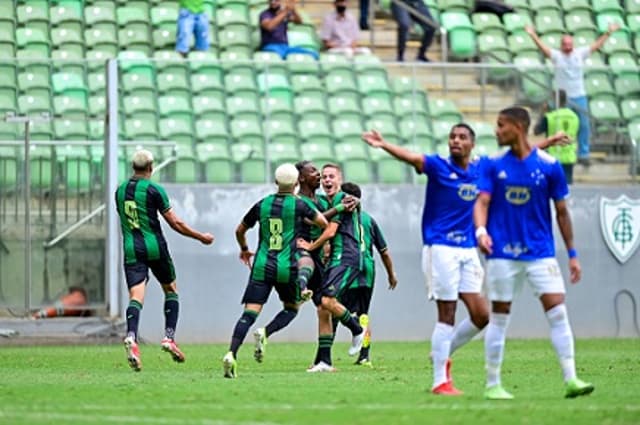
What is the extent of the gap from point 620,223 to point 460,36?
185 inches

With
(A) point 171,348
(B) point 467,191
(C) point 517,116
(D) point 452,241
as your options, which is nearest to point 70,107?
(A) point 171,348

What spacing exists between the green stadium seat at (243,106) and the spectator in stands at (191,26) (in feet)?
7.32

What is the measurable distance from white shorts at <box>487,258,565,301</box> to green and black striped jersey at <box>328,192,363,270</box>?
532 cm

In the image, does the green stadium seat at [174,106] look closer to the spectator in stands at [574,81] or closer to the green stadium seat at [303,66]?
the green stadium seat at [303,66]

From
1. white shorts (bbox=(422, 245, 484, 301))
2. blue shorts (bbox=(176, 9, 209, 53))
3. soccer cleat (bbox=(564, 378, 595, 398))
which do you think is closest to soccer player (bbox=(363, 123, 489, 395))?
white shorts (bbox=(422, 245, 484, 301))

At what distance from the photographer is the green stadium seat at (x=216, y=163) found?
2572 cm

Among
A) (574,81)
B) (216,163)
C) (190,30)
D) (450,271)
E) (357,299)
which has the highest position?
(190,30)

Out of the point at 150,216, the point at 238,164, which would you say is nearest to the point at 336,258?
the point at 150,216

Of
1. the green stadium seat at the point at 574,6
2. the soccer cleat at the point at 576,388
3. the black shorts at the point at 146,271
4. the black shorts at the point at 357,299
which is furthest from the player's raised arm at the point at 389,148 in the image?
the green stadium seat at the point at 574,6

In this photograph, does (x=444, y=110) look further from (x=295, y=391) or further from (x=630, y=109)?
(x=295, y=391)

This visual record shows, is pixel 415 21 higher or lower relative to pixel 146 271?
higher

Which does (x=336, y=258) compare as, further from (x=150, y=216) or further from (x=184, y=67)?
(x=184, y=67)

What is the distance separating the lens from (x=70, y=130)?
25.4 metres

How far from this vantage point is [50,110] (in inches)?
995
